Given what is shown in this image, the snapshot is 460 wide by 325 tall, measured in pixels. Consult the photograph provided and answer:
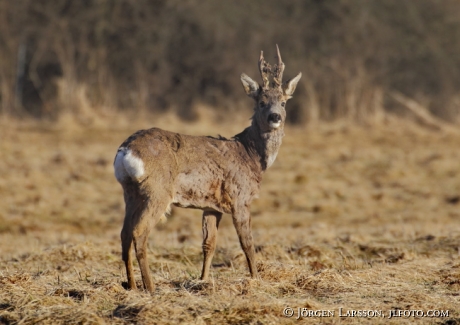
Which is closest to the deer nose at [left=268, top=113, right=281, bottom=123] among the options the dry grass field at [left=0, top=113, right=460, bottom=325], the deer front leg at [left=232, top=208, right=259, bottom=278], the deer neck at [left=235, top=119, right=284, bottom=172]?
the deer neck at [left=235, top=119, right=284, bottom=172]

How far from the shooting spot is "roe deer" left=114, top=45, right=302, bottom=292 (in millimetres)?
7336

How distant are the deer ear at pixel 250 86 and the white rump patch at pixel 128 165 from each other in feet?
6.59

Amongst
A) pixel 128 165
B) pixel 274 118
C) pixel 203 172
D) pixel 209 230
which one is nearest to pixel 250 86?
pixel 274 118

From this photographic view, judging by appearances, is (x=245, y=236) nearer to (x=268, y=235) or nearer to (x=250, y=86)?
(x=250, y=86)

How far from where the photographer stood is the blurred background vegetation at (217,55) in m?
27.2

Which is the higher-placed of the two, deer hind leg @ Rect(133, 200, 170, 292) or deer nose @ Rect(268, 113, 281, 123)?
deer nose @ Rect(268, 113, 281, 123)

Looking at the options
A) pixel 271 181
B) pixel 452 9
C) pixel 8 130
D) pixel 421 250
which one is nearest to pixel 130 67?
pixel 8 130

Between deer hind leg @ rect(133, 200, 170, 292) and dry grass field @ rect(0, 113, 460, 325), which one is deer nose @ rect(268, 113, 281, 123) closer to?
dry grass field @ rect(0, 113, 460, 325)

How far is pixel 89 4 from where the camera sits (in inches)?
1087

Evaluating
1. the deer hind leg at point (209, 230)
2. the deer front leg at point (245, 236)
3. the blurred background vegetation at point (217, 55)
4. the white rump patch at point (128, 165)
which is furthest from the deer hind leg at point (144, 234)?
the blurred background vegetation at point (217, 55)

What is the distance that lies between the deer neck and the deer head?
0.06m

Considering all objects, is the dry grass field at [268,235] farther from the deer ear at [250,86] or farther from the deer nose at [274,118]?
the deer ear at [250,86]

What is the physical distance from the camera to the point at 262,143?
8836 mm

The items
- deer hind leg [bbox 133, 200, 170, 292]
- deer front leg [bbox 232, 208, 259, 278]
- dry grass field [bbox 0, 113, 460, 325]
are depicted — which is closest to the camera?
dry grass field [bbox 0, 113, 460, 325]
